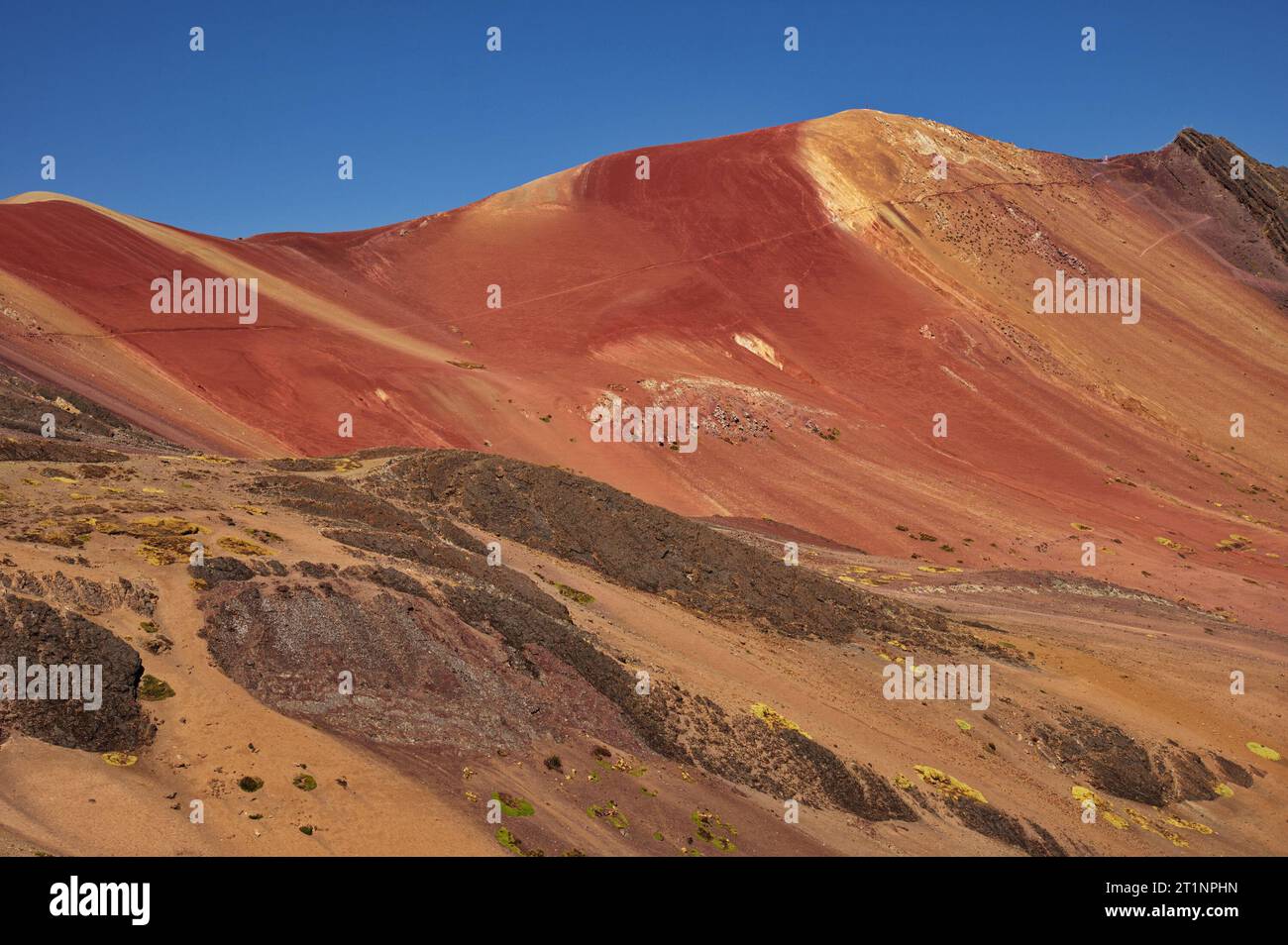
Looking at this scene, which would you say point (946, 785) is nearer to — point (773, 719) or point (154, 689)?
point (773, 719)

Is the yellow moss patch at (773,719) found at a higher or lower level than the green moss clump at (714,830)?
higher

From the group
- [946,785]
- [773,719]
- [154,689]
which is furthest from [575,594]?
[154,689]

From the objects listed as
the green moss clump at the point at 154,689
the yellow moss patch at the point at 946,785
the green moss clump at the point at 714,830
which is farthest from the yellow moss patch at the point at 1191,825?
the green moss clump at the point at 154,689

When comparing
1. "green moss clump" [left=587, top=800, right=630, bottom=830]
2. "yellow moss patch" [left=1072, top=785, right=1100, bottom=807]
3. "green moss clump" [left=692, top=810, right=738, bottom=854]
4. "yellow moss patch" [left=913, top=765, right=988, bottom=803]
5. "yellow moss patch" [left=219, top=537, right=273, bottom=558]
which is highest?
"yellow moss patch" [left=219, top=537, right=273, bottom=558]

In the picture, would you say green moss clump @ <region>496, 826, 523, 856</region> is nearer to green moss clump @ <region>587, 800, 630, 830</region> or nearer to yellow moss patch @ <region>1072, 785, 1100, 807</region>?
green moss clump @ <region>587, 800, 630, 830</region>

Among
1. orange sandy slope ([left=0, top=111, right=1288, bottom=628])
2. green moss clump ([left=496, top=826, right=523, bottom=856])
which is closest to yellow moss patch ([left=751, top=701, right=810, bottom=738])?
green moss clump ([left=496, top=826, right=523, bottom=856])

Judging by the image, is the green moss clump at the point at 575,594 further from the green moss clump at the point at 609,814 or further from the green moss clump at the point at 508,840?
the green moss clump at the point at 508,840

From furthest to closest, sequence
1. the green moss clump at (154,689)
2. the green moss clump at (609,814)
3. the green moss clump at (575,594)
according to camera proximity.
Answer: the green moss clump at (575,594)
the green moss clump at (609,814)
the green moss clump at (154,689)
